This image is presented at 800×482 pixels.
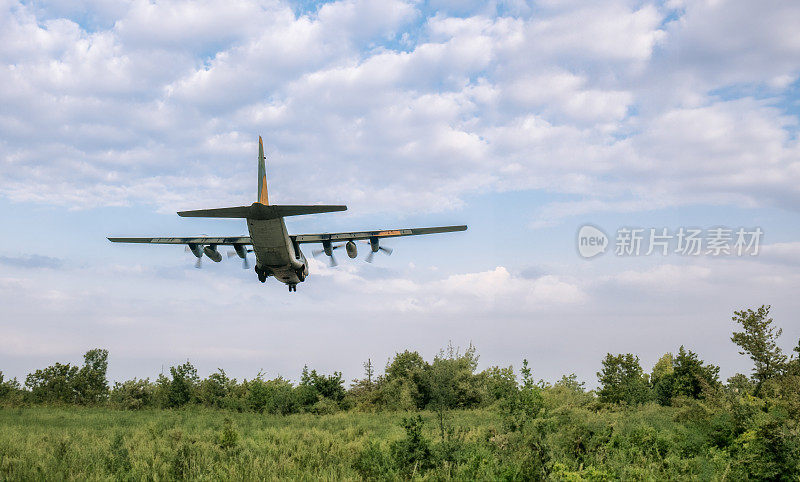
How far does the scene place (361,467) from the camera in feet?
56.2

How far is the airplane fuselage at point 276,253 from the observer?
28453 millimetres

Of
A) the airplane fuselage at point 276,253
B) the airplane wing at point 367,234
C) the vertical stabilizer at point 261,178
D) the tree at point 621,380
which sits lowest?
the tree at point 621,380

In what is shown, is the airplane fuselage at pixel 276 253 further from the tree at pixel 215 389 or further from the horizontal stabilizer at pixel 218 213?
Answer: the tree at pixel 215 389

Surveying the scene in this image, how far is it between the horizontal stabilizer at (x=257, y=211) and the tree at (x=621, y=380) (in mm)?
49892

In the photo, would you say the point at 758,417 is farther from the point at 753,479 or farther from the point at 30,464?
the point at 30,464

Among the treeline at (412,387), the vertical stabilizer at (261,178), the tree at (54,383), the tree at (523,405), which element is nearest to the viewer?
the tree at (523,405)

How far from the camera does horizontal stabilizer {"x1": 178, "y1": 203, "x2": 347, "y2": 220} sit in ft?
90.0

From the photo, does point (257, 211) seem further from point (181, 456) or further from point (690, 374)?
point (690, 374)

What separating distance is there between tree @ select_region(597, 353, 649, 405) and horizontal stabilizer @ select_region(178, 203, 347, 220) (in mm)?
49892

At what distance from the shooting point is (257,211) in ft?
90.6

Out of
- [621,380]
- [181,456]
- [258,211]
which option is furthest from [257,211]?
[621,380]

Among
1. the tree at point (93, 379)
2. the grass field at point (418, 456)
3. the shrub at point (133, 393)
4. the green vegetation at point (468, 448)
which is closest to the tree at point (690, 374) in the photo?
the green vegetation at point (468, 448)

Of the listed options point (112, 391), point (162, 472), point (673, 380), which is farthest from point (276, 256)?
point (673, 380)

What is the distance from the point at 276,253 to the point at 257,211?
3.29 meters
